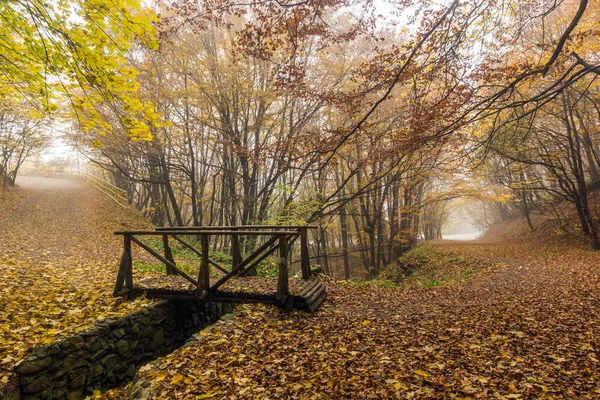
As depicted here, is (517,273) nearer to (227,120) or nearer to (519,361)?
(519,361)

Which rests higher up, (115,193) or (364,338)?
(115,193)

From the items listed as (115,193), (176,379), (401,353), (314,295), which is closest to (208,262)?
(314,295)

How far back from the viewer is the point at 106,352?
488 centimetres

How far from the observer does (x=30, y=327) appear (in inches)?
180

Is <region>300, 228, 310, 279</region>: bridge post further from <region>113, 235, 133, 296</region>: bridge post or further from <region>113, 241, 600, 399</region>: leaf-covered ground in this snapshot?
<region>113, 235, 133, 296</region>: bridge post

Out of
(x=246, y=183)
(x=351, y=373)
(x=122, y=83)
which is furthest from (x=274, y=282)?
(x=246, y=183)

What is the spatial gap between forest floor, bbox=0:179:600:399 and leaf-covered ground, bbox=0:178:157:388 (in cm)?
3

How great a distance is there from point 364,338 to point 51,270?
7602mm

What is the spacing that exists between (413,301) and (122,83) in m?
7.50

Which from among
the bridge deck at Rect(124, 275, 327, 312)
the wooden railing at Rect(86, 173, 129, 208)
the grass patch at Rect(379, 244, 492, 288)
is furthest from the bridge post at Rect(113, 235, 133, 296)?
the wooden railing at Rect(86, 173, 129, 208)

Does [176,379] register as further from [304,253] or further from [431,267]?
[431,267]

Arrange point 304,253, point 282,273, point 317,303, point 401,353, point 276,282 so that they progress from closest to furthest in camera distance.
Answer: point 401,353, point 282,273, point 317,303, point 276,282, point 304,253

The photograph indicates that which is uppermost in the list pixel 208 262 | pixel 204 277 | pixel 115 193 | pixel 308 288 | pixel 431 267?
pixel 115 193

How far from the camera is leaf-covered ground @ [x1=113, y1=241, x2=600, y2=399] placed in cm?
334
